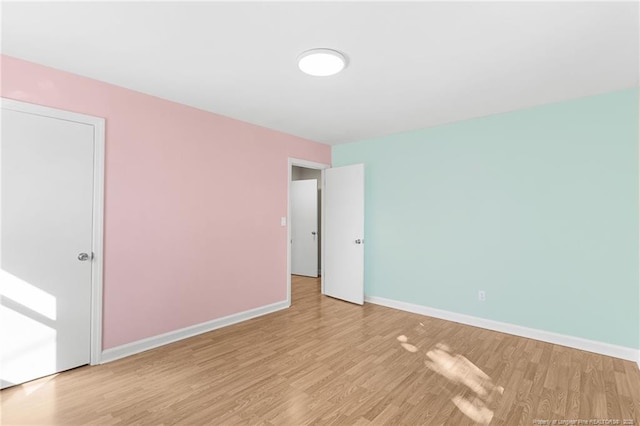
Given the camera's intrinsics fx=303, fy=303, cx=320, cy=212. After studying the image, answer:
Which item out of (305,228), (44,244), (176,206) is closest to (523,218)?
(176,206)

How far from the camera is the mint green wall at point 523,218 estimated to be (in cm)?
279

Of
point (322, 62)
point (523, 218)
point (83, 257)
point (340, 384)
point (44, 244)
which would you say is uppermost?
point (322, 62)

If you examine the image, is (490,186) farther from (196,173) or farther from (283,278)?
(196,173)

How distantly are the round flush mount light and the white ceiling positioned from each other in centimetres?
6

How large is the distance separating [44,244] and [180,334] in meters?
1.45

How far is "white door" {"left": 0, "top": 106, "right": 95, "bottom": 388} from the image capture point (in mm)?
2219

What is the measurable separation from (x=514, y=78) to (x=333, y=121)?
1.88 meters

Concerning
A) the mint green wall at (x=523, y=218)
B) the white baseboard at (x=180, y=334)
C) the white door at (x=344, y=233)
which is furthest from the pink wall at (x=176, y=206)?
the mint green wall at (x=523, y=218)

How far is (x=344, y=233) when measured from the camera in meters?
4.63

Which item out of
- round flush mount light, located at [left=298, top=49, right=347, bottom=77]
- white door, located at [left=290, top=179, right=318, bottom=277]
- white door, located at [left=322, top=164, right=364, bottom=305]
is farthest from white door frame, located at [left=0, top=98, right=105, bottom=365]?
white door, located at [left=290, top=179, right=318, bottom=277]

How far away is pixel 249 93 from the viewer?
2.88 metres

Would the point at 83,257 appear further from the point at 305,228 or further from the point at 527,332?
the point at 527,332

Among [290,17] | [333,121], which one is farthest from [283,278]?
[290,17]

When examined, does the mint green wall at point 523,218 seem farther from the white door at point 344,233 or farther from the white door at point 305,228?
the white door at point 305,228
